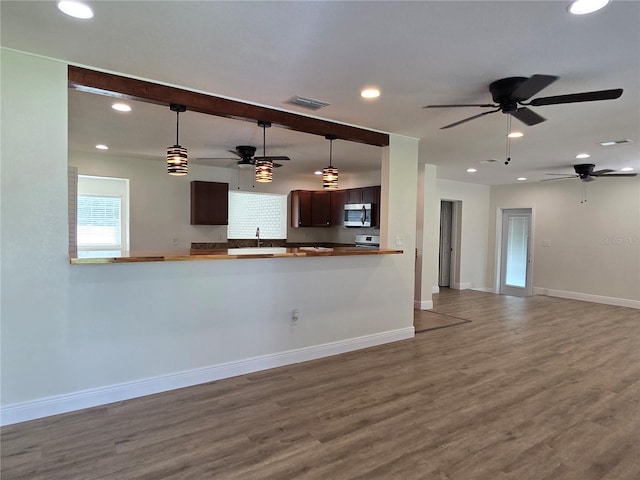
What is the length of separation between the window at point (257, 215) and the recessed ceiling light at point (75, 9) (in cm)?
510

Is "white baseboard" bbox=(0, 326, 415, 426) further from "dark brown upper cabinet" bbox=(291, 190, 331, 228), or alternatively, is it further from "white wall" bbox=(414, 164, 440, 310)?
"dark brown upper cabinet" bbox=(291, 190, 331, 228)

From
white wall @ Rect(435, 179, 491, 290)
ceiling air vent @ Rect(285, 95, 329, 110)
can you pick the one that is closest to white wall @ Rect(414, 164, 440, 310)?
white wall @ Rect(435, 179, 491, 290)

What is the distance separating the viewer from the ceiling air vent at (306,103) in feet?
10.9

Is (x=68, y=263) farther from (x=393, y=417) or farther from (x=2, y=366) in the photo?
(x=393, y=417)

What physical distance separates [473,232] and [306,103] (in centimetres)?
664

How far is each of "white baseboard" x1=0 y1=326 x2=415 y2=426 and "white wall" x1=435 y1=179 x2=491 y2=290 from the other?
16.6 feet

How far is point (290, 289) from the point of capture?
379 cm

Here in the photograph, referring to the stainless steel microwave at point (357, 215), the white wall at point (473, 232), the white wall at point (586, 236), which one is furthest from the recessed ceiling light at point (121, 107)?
the white wall at point (586, 236)

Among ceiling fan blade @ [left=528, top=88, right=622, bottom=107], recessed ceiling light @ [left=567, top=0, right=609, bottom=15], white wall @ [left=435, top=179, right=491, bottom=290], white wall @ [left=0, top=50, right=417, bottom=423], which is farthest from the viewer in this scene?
white wall @ [left=435, top=179, right=491, bottom=290]

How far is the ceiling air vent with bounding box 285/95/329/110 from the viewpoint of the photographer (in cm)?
331

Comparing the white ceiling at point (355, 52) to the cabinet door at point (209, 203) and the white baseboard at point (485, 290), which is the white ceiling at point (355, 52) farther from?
the white baseboard at point (485, 290)

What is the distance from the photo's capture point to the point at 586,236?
7.54 metres

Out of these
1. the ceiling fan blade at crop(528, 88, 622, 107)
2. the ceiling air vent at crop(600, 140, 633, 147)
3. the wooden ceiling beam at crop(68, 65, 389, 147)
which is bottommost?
the ceiling fan blade at crop(528, 88, 622, 107)

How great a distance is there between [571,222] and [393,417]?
6999 millimetres
